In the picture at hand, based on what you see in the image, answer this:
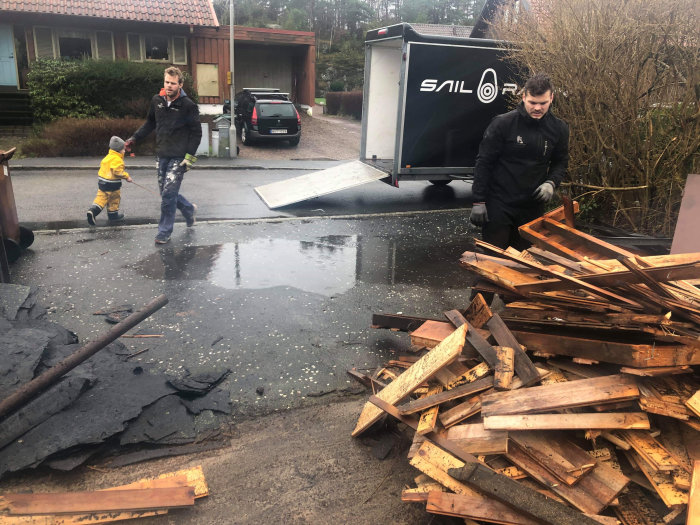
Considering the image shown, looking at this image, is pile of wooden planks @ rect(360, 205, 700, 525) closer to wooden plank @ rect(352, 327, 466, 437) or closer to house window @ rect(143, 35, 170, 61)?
wooden plank @ rect(352, 327, 466, 437)

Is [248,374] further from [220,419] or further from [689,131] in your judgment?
[689,131]

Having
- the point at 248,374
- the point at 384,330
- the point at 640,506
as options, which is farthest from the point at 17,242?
the point at 640,506

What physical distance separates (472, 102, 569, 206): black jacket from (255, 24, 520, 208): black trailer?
4604 mm

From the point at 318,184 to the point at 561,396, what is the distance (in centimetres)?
776

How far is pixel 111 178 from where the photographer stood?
7930mm

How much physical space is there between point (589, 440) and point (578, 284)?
94cm

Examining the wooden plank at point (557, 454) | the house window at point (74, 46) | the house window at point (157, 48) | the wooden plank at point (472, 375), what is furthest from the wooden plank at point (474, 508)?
the house window at point (157, 48)

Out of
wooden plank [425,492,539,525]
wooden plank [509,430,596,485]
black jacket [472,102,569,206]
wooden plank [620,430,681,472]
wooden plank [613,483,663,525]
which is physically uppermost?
black jacket [472,102,569,206]

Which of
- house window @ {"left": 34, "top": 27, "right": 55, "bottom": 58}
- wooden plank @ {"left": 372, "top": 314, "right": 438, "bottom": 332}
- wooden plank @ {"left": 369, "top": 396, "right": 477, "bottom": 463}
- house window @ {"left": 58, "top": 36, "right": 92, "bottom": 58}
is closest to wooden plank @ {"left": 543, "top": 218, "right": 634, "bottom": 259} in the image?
wooden plank @ {"left": 372, "top": 314, "right": 438, "bottom": 332}

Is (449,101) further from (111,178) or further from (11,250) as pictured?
(11,250)

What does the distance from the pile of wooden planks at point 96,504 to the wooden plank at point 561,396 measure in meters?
1.64

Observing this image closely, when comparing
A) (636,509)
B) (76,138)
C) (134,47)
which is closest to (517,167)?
(636,509)

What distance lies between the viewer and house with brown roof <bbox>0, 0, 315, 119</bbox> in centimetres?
2062

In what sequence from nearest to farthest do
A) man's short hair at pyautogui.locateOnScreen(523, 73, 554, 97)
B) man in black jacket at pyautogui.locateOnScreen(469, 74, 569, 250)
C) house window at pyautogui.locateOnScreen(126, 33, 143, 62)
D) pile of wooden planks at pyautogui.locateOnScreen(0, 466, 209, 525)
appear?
pile of wooden planks at pyautogui.locateOnScreen(0, 466, 209, 525) → man's short hair at pyautogui.locateOnScreen(523, 73, 554, 97) → man in black jacket at pyautogui.locateOnScreen(469, 74, 569, 250) → house window at pyautogui.locateOnScreen(126, 33, 143, 62)
